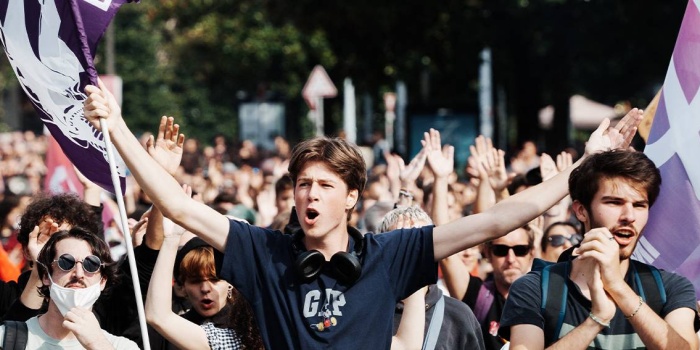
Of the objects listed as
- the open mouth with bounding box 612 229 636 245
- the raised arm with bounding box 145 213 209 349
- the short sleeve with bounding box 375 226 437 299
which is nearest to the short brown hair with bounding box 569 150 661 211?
the open mouth with bounding box 612 229 636 245

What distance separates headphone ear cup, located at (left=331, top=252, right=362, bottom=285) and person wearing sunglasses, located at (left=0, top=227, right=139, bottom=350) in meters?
0.94

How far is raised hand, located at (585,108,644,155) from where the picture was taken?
194 inches

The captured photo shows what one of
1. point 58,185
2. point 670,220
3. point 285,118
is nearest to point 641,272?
point 670,220

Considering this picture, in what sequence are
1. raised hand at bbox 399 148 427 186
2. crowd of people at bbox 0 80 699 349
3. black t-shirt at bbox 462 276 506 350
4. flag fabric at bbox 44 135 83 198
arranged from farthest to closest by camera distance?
flag fabric at bbox 44 135 83 198 < raised hand at bbox 399 148 427 186 < black t-shirt at bbox 462 276 506 350 < crowd of people at bbox 0 80 699 349

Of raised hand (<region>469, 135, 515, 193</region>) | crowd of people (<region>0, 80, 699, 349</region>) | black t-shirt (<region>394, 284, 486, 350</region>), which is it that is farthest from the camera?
raised hand (<region>469, 135, 515, 193</region>)

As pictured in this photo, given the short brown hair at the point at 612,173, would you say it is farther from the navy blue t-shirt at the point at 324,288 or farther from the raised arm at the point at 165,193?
the raised arm at the point at 165,193

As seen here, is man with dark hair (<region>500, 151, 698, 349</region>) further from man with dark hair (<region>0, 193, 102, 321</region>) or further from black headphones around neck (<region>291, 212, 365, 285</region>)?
man with dark hair (<region>0, 193, 102, 321</region>)

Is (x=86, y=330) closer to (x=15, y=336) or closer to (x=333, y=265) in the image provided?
(x=15, y=336)

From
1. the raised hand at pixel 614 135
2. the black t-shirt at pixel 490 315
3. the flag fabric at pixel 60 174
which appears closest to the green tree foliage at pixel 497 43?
the flag fabric at pixel 60 174

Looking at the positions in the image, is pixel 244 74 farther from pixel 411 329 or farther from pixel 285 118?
pixel 411 329

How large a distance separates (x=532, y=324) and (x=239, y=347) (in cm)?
140

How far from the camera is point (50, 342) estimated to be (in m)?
5.23

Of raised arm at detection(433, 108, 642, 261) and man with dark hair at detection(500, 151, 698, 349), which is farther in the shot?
raised arm at detection(433, 108, 642, 261)

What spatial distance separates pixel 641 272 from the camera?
4.55m
